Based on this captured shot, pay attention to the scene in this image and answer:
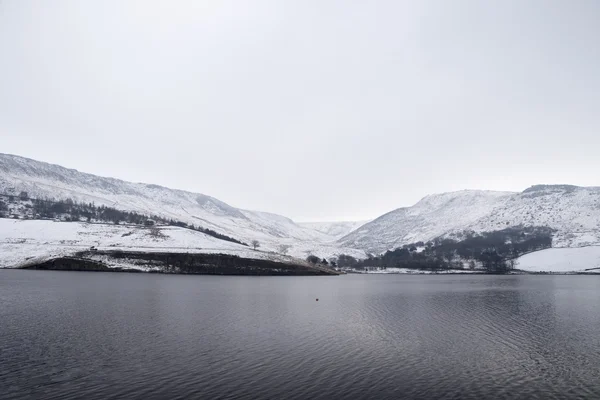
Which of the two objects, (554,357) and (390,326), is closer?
(554,357)

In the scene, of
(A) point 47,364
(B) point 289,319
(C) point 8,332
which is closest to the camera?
(A) point 47,364

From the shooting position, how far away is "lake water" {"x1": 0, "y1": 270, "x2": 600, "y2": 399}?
26.5 m

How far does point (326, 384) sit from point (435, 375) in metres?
9.42

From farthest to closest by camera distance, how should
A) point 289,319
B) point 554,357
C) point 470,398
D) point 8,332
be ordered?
1. point 289,319
2. point 8,332
3. point 554,357
4. point 470,398

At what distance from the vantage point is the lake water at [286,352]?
2652 centimetres

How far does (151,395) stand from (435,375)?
21.4 m

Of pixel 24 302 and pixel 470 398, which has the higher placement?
pixel 24 302

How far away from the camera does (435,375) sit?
100 ft

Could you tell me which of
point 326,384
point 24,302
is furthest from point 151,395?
point 24,302

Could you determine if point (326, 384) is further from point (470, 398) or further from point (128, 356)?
point (128, 356)

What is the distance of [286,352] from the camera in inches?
1447

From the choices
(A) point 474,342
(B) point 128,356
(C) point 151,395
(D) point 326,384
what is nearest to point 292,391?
(D) point 326,384

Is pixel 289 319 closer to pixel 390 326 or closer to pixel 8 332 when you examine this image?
pixel 390 326

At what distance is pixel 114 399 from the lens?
2362cm
